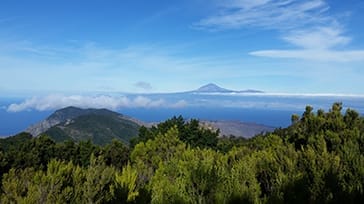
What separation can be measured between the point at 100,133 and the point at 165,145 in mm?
155246

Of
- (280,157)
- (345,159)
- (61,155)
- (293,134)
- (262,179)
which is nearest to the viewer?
(345,159)

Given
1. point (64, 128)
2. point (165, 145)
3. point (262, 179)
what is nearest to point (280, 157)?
point (262, 179)

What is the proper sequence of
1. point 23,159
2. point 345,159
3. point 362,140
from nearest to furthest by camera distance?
1. point 345,159
2. point 362,140
3. point 23,159

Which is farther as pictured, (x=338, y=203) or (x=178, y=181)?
(x=338, y=203)

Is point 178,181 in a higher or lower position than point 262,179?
higher

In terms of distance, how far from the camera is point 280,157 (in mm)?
21688

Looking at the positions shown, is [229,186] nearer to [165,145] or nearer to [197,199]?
[197,199]

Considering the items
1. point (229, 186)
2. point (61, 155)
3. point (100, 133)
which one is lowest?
point (100, 133)

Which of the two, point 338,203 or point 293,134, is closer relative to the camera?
point 338,203

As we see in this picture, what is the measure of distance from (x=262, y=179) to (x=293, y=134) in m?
16.9

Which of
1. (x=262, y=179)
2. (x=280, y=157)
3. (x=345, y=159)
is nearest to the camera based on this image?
(x=345, y=159)

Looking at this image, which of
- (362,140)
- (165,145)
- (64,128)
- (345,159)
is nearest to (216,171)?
(345,159)

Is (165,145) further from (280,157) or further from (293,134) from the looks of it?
(280,157)

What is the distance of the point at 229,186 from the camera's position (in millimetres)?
12148
